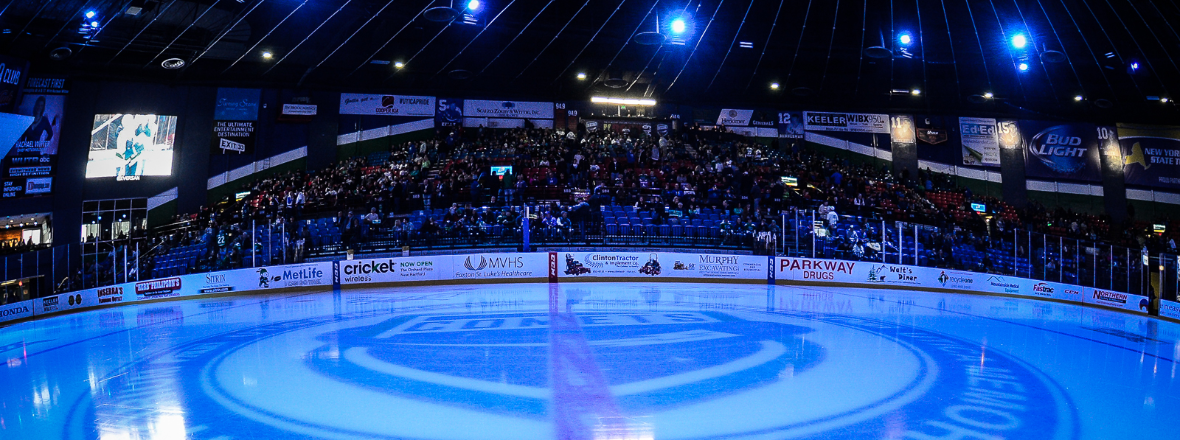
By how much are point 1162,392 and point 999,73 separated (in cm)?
2854

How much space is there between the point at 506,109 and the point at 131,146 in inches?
660

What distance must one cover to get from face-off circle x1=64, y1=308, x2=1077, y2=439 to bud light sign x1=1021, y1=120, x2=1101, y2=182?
103ft

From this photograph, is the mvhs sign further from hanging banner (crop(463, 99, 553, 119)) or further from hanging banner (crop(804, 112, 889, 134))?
hanging banner (crop(804, 112, 889, 134))

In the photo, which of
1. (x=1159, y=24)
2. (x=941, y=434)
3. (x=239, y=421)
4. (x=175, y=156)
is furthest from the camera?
(x=175, y=156)

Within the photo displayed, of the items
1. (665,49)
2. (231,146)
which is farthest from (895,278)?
(231,146)

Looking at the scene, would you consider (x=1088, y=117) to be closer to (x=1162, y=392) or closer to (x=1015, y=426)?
(x=1162, y=392)

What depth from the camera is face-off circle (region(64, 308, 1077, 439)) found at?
7.00 m

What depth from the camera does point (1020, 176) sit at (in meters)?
38.3

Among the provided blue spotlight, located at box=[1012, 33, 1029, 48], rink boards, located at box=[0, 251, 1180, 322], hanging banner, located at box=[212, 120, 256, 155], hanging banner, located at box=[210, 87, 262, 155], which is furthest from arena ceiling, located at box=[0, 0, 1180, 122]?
rink boards, located at box=[0, 251, 1180, 322]

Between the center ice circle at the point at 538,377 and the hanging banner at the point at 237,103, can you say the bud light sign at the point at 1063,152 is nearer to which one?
the center ice circle at the point at 538,377

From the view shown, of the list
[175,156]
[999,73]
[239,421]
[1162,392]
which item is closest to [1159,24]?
[999,73]

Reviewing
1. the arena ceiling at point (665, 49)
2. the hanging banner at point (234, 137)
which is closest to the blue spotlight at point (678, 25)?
the arena ceiling at point (665, 49)

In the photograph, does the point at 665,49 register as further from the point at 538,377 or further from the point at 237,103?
the point at 538,377

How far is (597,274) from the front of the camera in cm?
2469
